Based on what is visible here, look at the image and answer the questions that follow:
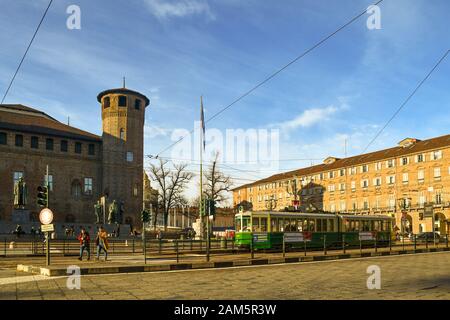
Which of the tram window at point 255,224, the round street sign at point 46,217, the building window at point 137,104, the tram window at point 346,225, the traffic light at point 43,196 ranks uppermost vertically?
the building window at point 137,104

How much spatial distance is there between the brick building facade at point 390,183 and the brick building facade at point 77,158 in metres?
19.6

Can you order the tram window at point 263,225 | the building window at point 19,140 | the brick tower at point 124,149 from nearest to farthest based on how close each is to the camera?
the tram window at point 263,225, the building window at point 19,140, the brick tower at point 124,149

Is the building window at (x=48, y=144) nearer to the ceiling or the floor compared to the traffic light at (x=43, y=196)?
nearer to the ceiling

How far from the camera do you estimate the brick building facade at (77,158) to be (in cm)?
5625

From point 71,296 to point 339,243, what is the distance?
2352 centimetres

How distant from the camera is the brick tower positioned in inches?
2437

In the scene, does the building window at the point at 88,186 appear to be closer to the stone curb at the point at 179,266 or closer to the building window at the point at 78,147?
the building window at the point at 78,147

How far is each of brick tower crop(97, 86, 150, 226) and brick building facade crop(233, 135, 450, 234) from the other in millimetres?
18326

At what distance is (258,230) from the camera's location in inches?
1025

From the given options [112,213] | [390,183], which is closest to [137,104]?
[112,213]

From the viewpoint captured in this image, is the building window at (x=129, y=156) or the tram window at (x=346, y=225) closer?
the tram window at (x=346, y=225)

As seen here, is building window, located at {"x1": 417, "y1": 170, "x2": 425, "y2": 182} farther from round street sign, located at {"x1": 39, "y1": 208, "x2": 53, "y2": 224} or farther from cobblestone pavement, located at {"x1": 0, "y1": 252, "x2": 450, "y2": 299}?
round street sign, located at {"x1": 39, "y1": 208, "x2": 53, "y2": 224}

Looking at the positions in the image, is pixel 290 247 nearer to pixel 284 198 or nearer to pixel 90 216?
pixel 90 216

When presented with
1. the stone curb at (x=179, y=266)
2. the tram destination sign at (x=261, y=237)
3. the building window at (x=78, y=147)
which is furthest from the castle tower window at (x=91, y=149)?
the stone curb at (x=179, y=266)
